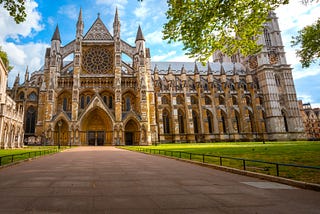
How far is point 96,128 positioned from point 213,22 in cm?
2905

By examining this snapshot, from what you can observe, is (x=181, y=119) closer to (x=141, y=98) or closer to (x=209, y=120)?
(x=209, y=120)

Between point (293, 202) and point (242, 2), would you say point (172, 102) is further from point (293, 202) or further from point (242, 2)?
point (293, 202)

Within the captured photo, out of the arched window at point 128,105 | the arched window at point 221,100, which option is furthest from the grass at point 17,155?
the arched window at point 221,100

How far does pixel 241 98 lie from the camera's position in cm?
4572

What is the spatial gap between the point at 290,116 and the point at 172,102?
29813 mm

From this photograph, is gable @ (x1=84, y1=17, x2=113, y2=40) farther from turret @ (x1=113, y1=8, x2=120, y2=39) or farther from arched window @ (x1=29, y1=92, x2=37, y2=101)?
arched window @ (x1=29, y1=92, x2=37, y2=101)

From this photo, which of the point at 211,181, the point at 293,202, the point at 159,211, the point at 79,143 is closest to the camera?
the point at 159,211

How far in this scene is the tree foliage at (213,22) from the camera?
9413 mm

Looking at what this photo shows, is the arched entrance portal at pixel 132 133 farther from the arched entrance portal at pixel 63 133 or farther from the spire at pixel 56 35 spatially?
the spire at pixel 56 35

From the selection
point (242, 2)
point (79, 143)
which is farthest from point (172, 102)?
point (242, 2)

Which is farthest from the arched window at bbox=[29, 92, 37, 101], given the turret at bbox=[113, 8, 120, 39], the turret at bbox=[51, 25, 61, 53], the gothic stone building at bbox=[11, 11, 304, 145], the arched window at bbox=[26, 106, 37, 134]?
the turret at bbox=[113, 8, 120, 39]

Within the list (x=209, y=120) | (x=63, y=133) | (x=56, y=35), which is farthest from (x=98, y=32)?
(x=209, y=120)

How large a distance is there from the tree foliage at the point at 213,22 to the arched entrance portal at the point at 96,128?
2446 cm

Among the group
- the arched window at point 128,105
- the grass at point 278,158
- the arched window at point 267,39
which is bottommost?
the grass at point 278,158
